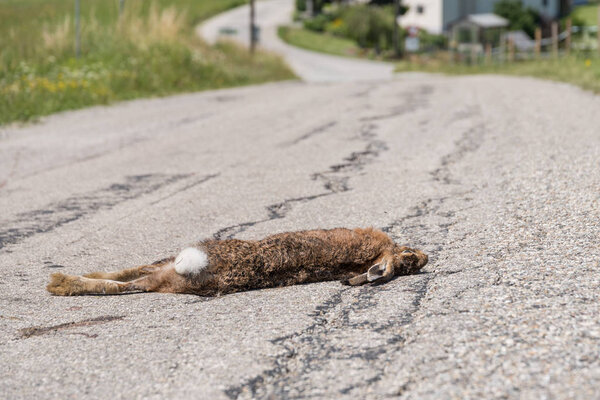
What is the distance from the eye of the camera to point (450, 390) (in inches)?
111

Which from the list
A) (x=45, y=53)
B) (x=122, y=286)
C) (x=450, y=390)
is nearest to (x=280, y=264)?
(x=122, y=286)

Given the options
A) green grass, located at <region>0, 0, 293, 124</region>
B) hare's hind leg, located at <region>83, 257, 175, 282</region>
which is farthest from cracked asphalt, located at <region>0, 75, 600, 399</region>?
green grass, located at <region>0, 0, 293, 124</region>

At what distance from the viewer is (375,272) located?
4281 millimetres

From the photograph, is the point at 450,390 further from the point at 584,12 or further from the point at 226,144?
the point at 584,12

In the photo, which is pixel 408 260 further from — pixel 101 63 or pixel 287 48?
pixel 287 48

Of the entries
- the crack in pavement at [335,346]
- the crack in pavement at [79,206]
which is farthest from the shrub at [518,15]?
the crack in pavement at [335,346]

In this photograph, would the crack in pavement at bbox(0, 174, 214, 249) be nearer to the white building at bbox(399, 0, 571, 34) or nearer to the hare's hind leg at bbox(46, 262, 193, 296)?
the hare's hind leg at bbox(46, 262, 193, 296)

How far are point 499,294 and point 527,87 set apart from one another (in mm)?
14566

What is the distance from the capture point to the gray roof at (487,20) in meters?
56.5

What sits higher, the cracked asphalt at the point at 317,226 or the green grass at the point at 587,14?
the green grass at the point at 587,14

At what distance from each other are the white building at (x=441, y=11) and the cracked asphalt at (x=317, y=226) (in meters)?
52.1

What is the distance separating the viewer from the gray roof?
56500mm

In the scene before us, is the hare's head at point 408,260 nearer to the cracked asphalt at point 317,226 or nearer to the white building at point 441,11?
the cracked asphalt at point 317,226

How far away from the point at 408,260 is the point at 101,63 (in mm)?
15239
